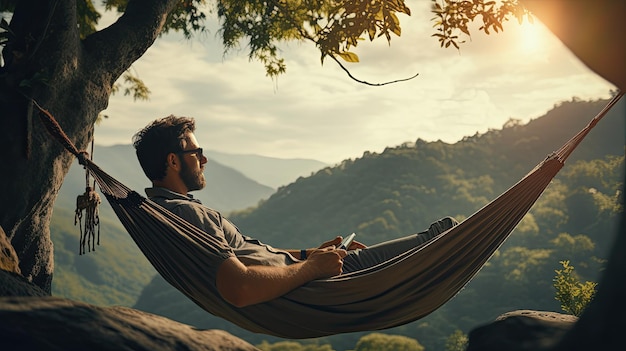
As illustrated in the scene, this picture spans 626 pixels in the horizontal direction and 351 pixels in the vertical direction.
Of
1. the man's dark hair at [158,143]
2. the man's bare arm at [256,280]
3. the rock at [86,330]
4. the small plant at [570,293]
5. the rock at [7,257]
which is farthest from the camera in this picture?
the small plant at [570,293]

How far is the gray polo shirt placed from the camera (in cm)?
239

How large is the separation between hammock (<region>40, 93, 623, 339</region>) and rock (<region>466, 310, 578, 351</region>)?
58 cm

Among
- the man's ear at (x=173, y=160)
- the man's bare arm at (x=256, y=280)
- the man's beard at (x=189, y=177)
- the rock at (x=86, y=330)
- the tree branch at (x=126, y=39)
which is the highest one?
the tree branch at (x=126, y=39)

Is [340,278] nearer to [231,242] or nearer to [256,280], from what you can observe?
[256,280]

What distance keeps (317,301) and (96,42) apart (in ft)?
6.85

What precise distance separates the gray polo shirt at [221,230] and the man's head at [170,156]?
0.21 ft

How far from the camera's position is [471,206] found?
149 feet

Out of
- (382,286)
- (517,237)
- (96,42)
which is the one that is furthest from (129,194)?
(517,237)

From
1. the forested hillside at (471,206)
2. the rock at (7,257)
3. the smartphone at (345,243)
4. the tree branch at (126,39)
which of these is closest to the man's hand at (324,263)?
the smartphone at (345,243)

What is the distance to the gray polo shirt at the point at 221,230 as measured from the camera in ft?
7.85

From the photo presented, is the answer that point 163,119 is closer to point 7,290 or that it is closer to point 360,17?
point 7,290

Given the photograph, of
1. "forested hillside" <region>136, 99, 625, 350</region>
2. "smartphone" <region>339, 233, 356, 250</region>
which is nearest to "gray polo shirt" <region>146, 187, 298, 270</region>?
"smartphone" <region>339, 233, 356, 250</region>

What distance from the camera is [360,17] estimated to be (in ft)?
11.5

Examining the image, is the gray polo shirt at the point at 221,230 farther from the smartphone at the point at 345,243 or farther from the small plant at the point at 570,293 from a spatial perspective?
the small plant at the point at 570,293
